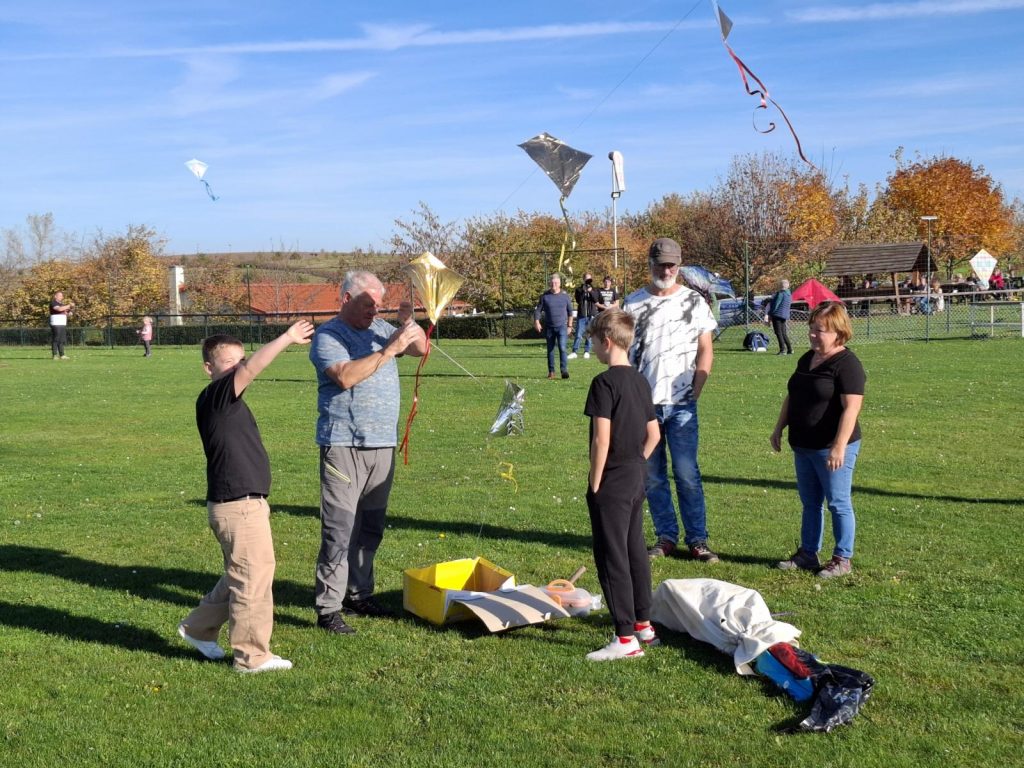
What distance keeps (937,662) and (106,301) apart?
43.1m

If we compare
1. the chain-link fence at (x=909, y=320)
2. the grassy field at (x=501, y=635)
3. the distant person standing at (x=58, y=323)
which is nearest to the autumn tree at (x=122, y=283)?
the distant person standing at (x=58, y=323)

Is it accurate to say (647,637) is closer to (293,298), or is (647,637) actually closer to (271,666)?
(271,666)

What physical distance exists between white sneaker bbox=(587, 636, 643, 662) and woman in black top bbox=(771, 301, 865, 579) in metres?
1.66

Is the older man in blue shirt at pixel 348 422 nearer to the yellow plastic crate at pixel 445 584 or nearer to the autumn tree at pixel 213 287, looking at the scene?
the yellow plastic crate at pixel 445 584

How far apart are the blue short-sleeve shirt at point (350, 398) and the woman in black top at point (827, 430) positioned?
2.42 metres

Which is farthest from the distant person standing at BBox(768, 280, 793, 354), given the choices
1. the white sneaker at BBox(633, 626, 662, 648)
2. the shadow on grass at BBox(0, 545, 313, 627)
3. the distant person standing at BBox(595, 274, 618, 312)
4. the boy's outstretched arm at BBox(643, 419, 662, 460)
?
the white sneaker at BBox(633, 626, 662, 648)

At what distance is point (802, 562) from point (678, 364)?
1.39 metres

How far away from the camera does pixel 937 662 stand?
447cm

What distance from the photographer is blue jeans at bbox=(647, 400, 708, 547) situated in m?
6.25

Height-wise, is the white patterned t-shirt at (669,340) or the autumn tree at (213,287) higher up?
the autumn tree at (213,287)

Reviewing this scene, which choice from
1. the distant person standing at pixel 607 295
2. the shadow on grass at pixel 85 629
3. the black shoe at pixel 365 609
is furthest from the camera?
the distant person standing at pixel 607 295

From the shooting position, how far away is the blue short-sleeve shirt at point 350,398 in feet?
16.9

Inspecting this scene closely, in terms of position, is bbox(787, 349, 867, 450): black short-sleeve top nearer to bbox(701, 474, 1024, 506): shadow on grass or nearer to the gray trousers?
bbox(701, 474, 1024, 506): shadow on grass

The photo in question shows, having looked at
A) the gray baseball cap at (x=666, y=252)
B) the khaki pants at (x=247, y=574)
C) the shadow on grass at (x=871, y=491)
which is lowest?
the shadow on grass at (x=871, y=491)
